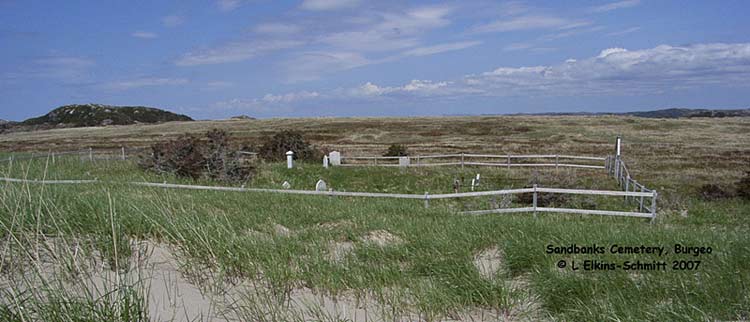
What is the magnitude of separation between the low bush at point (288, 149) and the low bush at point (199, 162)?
28.9 feet

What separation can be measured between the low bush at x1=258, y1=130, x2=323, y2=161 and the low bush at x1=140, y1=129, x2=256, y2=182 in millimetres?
8796

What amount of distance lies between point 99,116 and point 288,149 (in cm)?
12420

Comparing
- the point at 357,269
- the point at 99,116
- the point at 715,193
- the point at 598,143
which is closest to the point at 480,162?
the point at 715,193

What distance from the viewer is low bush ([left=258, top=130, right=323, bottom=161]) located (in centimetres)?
2920

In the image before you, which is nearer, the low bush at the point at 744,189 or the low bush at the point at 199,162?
the low bush at the point at 744,189

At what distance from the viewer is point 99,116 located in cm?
13288

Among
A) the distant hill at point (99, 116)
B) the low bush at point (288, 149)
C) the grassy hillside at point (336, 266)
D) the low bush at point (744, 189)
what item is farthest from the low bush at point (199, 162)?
the distant hill at point (99, 116)

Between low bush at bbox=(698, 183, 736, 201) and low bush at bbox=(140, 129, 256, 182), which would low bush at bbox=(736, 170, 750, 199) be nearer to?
low bush at bbox=(698, 183, 736, 201)

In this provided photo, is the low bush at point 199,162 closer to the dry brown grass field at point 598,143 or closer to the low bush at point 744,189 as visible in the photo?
the low bush at point 744,189

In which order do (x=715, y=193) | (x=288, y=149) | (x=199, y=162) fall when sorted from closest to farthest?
(x=715, y=193)
(x=199, y=162)
(x=288, y=149)

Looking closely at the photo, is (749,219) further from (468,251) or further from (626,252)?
(468,251)

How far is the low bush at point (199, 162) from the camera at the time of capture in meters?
18.5

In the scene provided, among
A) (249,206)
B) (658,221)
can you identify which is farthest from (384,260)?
(658,221)

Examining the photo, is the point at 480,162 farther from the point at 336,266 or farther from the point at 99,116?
the point at 99,116
